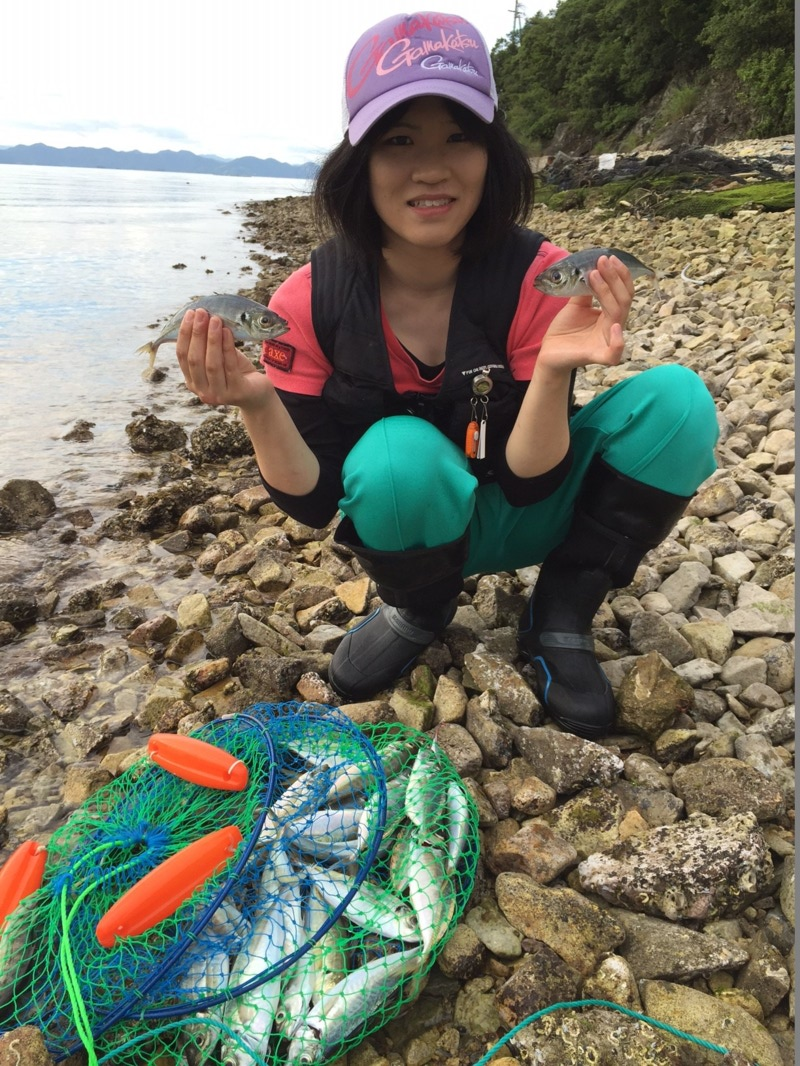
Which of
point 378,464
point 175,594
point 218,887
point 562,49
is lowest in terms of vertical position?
point 175,594

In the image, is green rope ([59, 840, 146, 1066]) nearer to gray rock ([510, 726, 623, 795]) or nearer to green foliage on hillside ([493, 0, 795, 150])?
gray rock ([510, 726, 623, 795])

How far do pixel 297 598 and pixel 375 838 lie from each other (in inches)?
73.6

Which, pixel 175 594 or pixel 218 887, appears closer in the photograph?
pixel 218 887

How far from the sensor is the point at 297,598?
3.71 m

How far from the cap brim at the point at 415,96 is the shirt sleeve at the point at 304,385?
616mm

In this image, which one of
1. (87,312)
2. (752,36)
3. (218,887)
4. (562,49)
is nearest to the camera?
(218,887)

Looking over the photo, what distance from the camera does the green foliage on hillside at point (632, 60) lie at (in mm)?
29609

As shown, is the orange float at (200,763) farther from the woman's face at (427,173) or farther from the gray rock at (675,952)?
the woman's face at (427,173)

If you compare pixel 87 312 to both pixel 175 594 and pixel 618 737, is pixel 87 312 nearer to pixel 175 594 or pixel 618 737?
pixel 175 594

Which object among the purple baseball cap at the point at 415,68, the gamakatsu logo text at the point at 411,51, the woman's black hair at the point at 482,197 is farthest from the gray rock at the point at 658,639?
the gamakatsu logo text at the point at 411,51

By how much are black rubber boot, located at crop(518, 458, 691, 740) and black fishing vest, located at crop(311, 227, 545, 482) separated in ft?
1.59

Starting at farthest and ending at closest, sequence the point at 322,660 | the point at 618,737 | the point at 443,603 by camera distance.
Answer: the point at 322,660, the point at 443,603, the point at 618,737

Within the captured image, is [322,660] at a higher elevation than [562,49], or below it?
below

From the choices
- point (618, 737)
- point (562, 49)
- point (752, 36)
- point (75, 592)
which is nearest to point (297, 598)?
point (75, 592)
